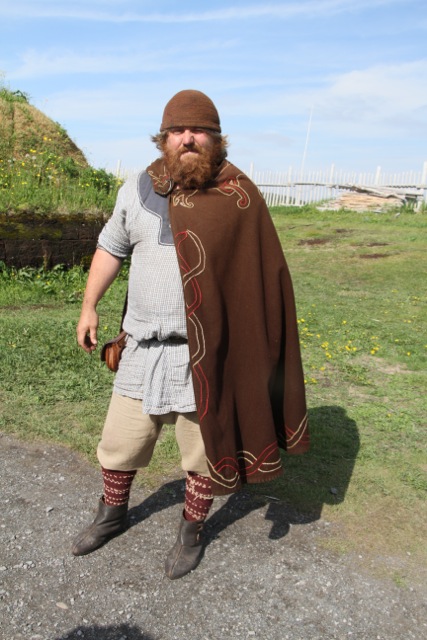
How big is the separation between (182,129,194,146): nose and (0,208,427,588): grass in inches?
77.0

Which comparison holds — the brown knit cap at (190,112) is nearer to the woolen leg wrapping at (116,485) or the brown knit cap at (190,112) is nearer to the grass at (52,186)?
the woolen leg wrapping at (116,485)

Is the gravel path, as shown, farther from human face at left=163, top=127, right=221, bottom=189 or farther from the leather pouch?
human face at left=163, top=127, right=221, bottom=189

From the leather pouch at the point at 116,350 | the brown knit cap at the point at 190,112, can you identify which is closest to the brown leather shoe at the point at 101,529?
the leather pouch at the point at 116,350

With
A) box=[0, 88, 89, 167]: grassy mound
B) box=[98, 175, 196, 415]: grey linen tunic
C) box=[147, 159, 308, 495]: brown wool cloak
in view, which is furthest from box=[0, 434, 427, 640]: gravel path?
box=[0, 88, 89, 167]: grassy mound

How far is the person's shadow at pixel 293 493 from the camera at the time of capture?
3.40 meters

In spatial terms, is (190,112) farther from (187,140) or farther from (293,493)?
(293,493)

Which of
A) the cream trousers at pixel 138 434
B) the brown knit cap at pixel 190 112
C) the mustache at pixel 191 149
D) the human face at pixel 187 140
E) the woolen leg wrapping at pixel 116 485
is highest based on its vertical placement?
the brown knit cap at pixel 190 112

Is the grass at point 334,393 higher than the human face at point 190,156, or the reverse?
the human face at point 190,156

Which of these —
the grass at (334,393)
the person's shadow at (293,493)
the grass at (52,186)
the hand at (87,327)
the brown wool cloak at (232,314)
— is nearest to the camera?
the brown wool cloak at (232,314)

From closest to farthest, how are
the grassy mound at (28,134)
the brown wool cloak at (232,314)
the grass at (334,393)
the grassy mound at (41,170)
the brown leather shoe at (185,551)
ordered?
1. the brown wool cloak at (232,314)
2. the brown leather shoe at (185,551)
3. the grass at (334,393)
4. the grassy mound at (41,170)
5. the grassy mound at (28,134)

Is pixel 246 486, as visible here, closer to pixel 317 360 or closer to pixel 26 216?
pixel 317 360

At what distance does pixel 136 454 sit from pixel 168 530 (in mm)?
529

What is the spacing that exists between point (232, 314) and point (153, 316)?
0.34 m

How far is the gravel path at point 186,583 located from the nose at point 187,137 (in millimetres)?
1864
